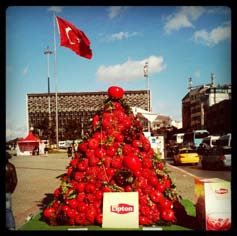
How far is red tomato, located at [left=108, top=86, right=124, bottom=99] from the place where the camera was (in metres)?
6.74

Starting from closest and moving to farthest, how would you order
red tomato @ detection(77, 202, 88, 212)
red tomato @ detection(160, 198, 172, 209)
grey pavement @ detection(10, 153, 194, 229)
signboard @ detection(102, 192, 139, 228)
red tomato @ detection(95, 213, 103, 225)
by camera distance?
signboard @ detection(102, 192, 139, 228), red tomato @ detection(95, 213, 103, 225), red tomato @ detection(77, 202, 88, 212), red tomato @ detection(160, 198, 172, 209), grey pavement @ detection(10, 153, 194, 229)

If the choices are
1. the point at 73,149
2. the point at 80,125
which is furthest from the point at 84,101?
the point at 73,149

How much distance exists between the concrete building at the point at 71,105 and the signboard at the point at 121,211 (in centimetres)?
139

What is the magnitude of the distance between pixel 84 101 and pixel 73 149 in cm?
94

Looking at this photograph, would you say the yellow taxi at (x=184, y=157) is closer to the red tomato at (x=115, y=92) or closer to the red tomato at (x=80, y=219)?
the red tomato at (x=115, y=92)

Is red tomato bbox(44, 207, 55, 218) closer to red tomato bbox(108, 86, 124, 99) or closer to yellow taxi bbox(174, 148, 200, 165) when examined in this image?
red tomato bbox(108, 86, 124, 99)

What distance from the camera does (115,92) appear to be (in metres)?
6.79

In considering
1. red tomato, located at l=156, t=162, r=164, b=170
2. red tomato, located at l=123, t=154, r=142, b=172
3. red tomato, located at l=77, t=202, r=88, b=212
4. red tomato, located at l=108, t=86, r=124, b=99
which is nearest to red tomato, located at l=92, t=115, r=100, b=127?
red tomato, located at l=108, t=86, r=124, b=99

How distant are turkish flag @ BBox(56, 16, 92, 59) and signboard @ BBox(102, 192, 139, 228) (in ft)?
6.95

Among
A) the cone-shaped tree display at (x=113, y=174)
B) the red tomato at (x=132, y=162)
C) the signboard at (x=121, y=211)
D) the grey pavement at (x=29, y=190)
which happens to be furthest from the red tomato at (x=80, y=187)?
the grey pavement at (x=29, y=190)

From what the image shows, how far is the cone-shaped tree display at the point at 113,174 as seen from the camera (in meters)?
6.32

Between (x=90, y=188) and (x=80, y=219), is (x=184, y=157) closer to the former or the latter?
(x=90, y=188)

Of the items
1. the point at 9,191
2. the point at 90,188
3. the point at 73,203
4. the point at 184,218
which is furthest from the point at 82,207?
the point at 184,218
